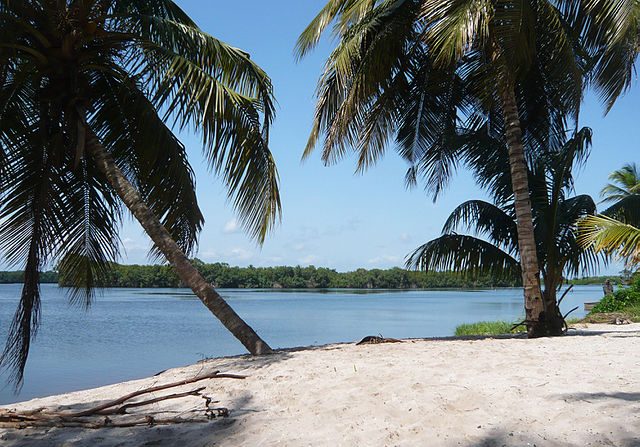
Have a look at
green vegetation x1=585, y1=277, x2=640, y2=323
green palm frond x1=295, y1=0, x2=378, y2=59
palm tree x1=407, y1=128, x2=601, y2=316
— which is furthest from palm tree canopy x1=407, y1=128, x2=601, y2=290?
green vegetation x1=585, y1=277, x2=640, y2=323

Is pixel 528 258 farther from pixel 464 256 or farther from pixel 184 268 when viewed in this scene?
pixel 184 268

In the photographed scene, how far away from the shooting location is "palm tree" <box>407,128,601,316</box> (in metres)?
10.8

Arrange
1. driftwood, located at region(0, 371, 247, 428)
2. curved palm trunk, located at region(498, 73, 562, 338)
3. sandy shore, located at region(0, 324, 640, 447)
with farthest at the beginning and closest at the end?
curved palm trunk, located at region(498, 73, 562, 338), driftwood, located at region(0, 371, 247, 428), sandy shore, located at region(0, 324, 640, 447)

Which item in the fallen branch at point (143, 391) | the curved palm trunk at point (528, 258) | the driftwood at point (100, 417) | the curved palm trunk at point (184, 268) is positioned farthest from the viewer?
the curved palm trunk at point (528, 258)

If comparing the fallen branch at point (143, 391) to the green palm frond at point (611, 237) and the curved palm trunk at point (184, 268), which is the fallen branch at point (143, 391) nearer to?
the curved palm trunk at point (184, 268)

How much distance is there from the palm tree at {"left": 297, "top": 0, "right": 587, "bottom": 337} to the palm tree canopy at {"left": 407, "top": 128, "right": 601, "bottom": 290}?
627mm

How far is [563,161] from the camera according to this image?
423 inches

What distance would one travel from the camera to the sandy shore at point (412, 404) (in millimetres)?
4242

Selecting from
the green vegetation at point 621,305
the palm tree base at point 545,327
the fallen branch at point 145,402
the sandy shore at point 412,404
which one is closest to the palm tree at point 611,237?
the palm tree base at point 545,327

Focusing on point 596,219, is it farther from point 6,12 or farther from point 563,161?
point 6,12

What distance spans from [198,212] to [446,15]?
4717mm

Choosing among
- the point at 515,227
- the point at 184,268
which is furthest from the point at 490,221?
the point at 184,268

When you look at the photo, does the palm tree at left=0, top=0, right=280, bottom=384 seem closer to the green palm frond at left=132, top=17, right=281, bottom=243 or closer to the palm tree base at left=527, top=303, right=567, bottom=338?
the green palm frond at left=132, top=17, right=281, bottom=243

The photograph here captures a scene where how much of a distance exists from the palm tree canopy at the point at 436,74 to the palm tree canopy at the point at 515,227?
635 mm
